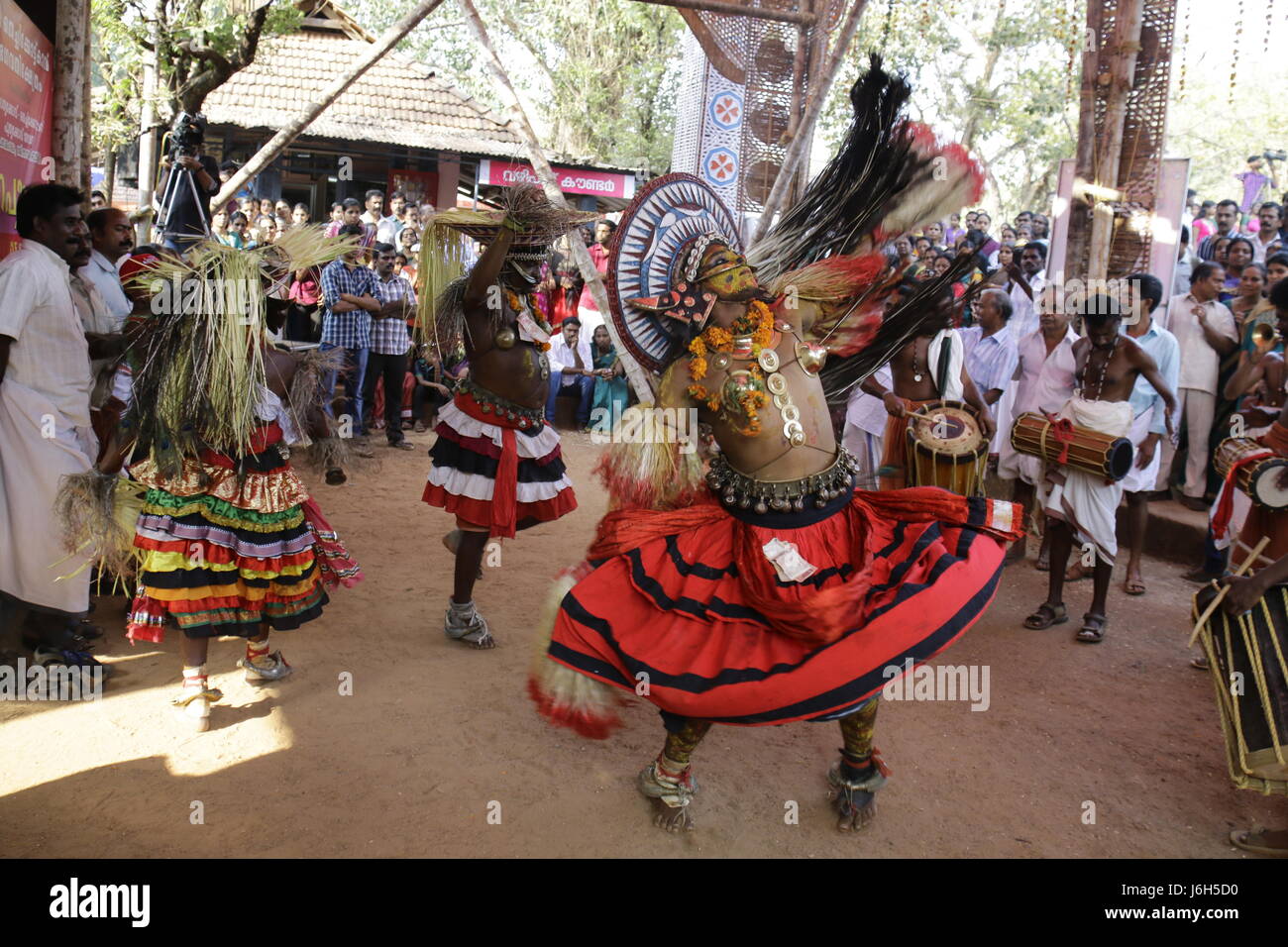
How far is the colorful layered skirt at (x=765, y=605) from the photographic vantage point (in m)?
3.05

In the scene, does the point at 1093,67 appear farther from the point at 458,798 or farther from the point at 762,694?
the point at 458,798

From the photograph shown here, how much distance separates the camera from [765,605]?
3.17m

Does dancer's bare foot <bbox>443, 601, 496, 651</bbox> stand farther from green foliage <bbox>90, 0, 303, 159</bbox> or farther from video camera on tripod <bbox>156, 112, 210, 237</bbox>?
green foliage <bbox>90, 0, 303, 159</bbox>

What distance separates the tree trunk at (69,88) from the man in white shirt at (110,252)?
0.38 meters

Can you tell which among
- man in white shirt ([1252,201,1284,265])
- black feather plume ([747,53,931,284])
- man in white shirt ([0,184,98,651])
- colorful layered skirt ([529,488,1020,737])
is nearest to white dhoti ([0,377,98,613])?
man in white shirt ([0,184,98,651])

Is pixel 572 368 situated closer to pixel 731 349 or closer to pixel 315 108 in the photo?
pixel 315 108

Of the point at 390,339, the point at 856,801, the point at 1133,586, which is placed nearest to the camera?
the point at 856,801

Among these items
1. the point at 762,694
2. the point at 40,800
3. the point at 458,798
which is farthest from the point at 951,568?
the point at 40,800

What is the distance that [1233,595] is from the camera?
3.58 meters

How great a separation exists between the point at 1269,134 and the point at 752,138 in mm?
26641

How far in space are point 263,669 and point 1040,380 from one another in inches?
214

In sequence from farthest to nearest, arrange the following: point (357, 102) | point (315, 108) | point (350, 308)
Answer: point (357, 102) → point (350, 308) → point (315, 108)

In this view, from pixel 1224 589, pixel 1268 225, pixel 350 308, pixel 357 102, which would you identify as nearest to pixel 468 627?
pixel 1224 589

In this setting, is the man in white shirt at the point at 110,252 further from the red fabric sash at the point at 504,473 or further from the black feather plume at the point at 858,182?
the black feather plume at the point at 858,182
